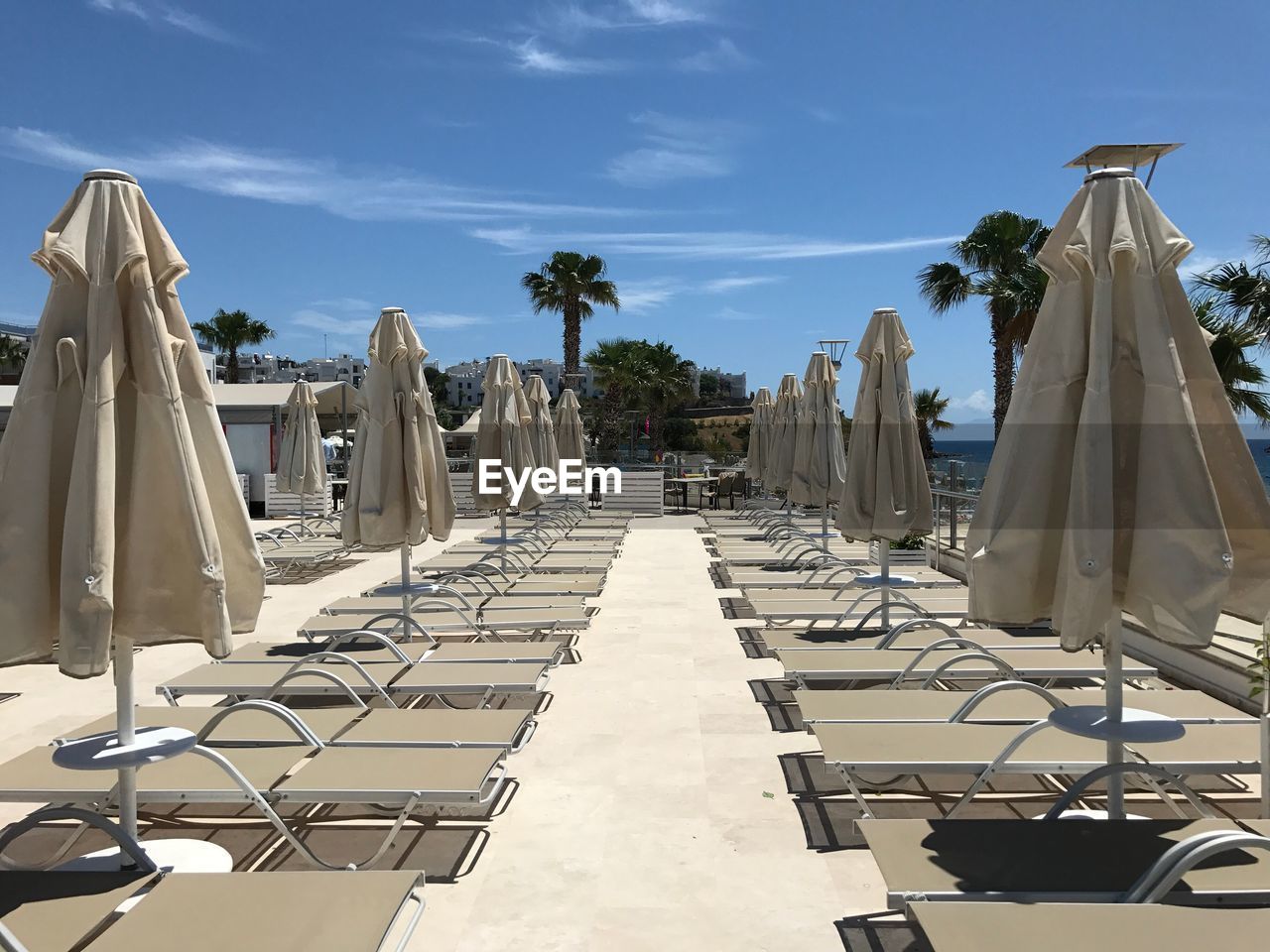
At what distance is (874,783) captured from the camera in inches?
175

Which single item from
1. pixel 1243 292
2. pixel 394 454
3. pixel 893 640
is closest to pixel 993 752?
pixel 893 640

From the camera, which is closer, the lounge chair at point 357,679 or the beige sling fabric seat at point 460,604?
the lounge chair at point 357,679

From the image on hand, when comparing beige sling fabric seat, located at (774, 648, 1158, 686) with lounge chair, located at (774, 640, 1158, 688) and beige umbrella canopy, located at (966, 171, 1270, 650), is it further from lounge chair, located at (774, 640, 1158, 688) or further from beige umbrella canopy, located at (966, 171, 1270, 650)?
beige umbrella canopy, located at (966, 171, 1270, 650)

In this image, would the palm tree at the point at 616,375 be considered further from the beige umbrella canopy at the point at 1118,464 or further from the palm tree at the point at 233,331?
the beige umbrella canopy at the point at 1118,464

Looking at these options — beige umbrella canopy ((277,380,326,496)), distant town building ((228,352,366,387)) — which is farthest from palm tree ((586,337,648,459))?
distant town building ((228,352,366,387))

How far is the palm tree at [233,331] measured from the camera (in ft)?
138

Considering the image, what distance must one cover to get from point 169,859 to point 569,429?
15692 mm

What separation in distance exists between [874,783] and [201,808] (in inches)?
130

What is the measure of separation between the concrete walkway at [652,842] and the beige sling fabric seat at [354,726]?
1.32 ft

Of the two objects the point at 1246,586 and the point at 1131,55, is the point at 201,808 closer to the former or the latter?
the point at 1246,586

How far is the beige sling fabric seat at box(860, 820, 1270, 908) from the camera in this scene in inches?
99.3

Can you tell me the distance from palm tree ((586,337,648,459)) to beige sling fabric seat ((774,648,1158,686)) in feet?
82.4

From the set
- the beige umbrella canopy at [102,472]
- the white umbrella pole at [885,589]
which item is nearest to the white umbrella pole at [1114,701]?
the beige umbrella canopy at [102,472]

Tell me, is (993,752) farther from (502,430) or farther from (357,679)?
(502,430)
